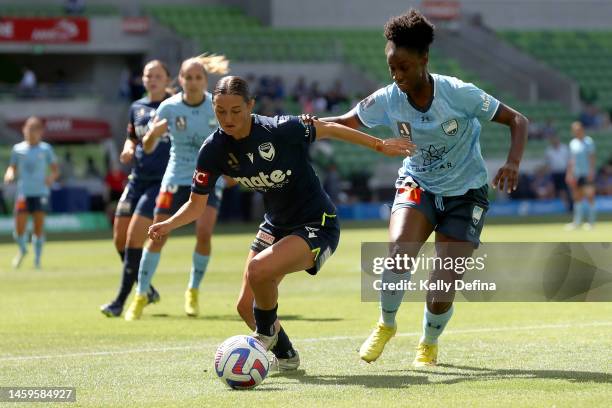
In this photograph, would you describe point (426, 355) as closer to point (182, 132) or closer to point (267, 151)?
point (267, 151)

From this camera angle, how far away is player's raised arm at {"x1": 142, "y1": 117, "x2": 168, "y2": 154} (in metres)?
12.2

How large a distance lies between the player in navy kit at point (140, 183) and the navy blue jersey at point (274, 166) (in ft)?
14.4

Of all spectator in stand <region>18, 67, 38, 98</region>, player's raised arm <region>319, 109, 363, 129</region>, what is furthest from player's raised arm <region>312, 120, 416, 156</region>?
spectator in stand <region>18, 67, 38, 98</region>

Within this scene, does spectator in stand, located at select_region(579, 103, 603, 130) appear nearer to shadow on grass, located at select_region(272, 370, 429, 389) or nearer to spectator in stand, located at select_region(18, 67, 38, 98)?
spectator in stand, located at select_region(18, 67, 38, 98)

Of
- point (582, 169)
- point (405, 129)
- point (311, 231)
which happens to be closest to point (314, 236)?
point (311, 231)

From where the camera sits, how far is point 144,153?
13.3 m

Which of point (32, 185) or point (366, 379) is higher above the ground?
point (366, 379)

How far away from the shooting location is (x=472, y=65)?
46.1 meters

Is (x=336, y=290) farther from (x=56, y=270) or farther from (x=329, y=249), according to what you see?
(x=329, y=249)

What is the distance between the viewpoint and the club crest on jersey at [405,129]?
8.80 metres

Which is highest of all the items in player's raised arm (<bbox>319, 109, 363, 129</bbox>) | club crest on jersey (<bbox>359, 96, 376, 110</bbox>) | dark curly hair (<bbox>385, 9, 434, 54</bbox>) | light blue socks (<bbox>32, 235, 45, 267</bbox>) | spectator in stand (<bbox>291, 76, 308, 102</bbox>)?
dark curly hair (<bbox>385, 9, 434, 54</bbox>)

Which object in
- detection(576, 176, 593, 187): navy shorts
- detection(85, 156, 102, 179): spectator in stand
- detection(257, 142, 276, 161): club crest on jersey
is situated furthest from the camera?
detection(85, 156, 102, 179): spectator in stand

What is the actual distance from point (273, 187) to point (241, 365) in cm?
134

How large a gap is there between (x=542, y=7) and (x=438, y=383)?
43.2m
